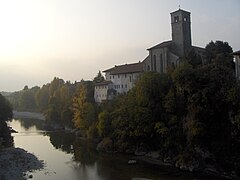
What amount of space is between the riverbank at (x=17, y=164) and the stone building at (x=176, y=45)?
74.4ft

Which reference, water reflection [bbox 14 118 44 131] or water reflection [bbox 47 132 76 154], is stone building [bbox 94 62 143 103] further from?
water reflection [bbox 14 118 44 131]

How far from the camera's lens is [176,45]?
49094 mm

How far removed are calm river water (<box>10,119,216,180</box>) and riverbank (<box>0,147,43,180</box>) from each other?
0.91 meters

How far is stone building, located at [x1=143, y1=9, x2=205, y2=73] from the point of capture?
157 feet

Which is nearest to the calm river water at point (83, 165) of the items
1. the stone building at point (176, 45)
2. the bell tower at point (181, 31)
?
the stone building at point (176, 45)

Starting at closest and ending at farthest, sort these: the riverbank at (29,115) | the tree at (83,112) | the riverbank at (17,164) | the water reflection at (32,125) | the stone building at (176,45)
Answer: the riverbank at (17,164), the tree at (83,112), the stone building at (176,45), the water reflection at (32,125), the riverbank at (29,115)

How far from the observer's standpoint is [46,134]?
55.2m

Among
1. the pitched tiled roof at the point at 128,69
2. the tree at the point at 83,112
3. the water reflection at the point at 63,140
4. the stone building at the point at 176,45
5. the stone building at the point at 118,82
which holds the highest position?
the stone building at the point at 176,45

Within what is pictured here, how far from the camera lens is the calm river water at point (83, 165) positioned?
87.2 feet

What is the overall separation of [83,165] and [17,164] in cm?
591

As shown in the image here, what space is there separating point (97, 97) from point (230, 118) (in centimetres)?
3365

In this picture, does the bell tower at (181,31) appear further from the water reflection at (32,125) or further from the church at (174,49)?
the water reflection at (32,125)

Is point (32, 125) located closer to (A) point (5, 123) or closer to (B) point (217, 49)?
(A) point (5, 123)

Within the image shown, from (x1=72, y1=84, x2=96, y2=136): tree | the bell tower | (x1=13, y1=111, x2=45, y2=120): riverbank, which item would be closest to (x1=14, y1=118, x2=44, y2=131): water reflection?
(x1=13, y1=111, x2=45, y2=120): riverbank
